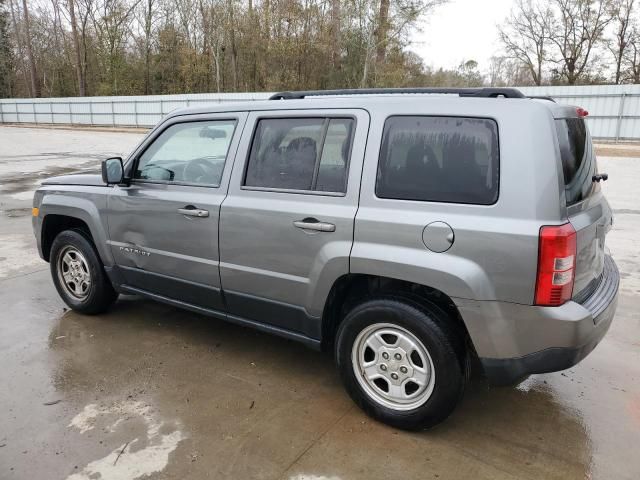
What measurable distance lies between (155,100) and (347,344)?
32728mm

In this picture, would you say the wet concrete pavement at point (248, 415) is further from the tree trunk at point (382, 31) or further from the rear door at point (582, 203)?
the tree trunk at point (382, 31)

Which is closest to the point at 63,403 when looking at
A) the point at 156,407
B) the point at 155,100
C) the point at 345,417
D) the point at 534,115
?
the point at 156,407

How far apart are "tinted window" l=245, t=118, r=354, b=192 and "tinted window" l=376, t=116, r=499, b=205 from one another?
287 mm

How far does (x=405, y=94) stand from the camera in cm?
318

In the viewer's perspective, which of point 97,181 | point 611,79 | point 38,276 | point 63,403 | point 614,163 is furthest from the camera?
point 611,79

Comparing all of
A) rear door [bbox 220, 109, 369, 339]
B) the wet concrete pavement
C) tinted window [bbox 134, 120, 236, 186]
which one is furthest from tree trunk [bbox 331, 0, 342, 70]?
rear door [bbox 220, 109, 369, 339]

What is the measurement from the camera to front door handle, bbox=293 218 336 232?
3.02 metres

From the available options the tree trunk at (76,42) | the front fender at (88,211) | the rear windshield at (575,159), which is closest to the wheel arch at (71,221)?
the front fender at (88,211)

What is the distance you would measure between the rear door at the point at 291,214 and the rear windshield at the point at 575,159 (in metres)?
1.04

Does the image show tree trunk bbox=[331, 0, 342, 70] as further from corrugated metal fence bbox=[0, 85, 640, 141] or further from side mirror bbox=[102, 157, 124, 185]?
side mirror bbox=[102, 157, 124, 185]

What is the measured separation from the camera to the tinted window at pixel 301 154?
3.12 metres

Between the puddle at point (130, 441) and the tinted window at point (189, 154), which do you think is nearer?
the puddle at point (130, 441)

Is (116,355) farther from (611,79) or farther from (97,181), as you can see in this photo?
(611,79)

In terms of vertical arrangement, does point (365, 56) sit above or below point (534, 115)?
above
